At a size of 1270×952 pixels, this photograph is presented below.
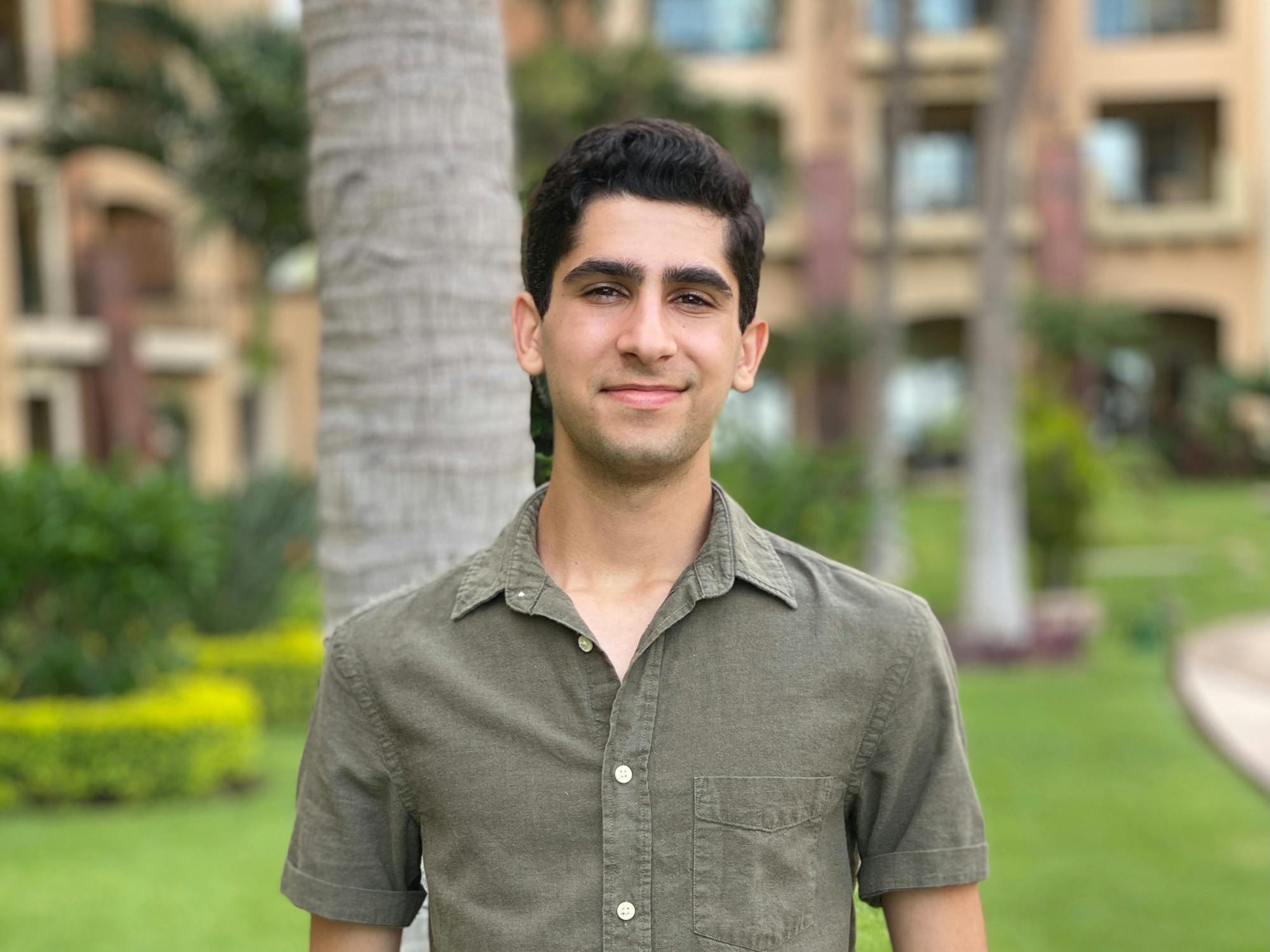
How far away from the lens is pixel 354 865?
6.29 ft

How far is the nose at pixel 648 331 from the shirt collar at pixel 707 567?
24 cm

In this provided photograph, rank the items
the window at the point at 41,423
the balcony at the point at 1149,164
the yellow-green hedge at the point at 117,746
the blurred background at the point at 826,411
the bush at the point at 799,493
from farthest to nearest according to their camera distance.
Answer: the balcony at the point at 1149,164
the window at the point at 41,423
the bush at the point at 799,493
the yellow-green hedge at the point at 117,746
the blurred background at the point at 826,411

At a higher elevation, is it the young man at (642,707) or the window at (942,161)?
the window at (942,161)

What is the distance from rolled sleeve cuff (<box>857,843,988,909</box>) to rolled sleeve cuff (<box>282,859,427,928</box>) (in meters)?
0.63

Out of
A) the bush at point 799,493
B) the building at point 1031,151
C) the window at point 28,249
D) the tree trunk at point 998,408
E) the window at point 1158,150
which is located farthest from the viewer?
the window at point 1158,150

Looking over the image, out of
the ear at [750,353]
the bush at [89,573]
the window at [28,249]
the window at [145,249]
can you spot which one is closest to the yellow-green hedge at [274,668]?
the bush at [89,573]

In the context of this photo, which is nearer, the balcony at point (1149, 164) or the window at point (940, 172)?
the balcony at point (1149, 164)

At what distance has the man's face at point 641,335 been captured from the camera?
1.88 meters

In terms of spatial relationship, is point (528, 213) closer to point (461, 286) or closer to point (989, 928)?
point (461, 286)

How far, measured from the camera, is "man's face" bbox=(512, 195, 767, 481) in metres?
1.88

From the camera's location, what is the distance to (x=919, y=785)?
6.16 feet

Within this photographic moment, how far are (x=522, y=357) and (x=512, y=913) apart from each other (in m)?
0.75

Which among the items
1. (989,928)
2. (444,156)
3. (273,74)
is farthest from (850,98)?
(444,156)

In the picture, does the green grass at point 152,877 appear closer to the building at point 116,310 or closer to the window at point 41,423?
the building at point 116,310
